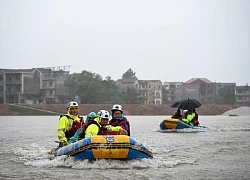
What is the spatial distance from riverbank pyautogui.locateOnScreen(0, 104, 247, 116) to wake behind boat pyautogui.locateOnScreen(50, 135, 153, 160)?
189 feet

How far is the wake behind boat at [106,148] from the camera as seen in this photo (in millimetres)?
11969

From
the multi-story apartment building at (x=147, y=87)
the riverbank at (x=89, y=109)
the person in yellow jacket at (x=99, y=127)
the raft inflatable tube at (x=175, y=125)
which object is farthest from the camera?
the multi-story apartment building at (x=147, y=87)

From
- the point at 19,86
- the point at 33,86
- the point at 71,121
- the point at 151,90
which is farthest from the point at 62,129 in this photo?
the point at 151,90

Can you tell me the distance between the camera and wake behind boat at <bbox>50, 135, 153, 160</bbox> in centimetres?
1197

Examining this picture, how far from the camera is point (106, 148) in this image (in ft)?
39.3

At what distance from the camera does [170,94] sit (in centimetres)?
11369

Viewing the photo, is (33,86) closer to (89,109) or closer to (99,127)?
(89,109)

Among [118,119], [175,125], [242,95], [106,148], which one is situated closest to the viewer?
[106,148]

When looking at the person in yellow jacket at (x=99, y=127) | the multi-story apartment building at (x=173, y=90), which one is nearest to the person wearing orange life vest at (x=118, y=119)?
the person in yellow jacket at (x=99, y=127)

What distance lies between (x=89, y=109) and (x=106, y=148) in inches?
2428

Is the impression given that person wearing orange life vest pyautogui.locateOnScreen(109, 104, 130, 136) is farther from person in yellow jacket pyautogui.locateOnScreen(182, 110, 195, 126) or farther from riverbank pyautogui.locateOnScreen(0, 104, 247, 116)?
riverbank pyautogui.locateOnScreen(0, 104, 247, 116)

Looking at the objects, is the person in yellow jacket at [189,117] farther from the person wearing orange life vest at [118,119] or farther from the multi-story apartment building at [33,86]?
the multi-story apartment building at [33,86]

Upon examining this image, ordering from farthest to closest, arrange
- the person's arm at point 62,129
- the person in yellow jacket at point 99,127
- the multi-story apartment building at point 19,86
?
the multi-story apartment building at point 19,86 → the person's arm at point 62,129 → the person in yellow jacket at point 99,127

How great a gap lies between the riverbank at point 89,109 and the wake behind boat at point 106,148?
5762cm
